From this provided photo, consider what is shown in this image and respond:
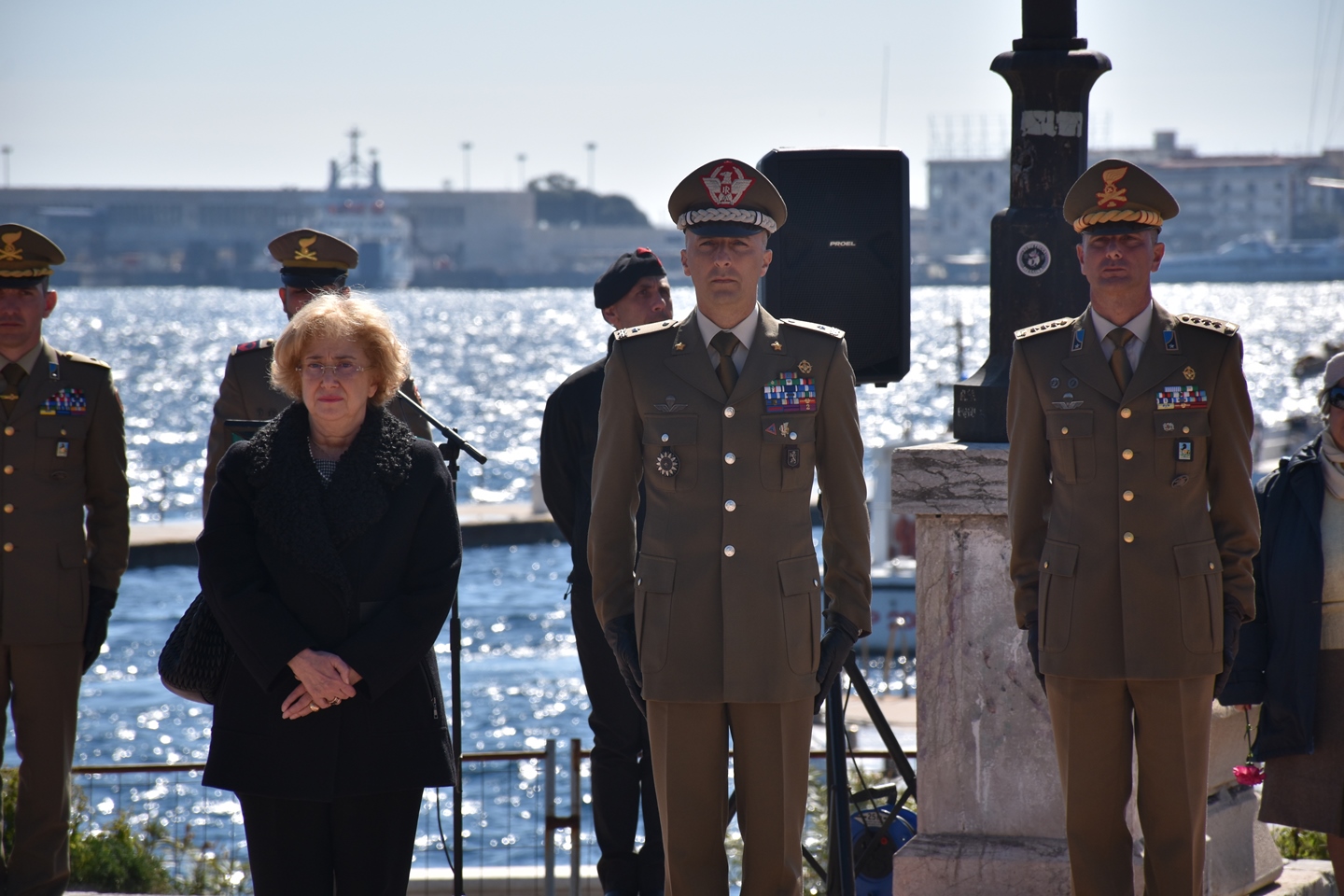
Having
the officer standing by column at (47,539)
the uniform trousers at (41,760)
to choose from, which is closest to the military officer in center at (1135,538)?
the officer standing by column at (47,539)

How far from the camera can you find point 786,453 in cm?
366

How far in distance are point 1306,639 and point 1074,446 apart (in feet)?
3.32

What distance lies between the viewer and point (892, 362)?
4.69 m

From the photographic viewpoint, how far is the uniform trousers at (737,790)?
3621 mm

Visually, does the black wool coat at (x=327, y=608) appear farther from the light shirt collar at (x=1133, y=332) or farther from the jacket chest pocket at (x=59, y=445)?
the light shirt collar at (x=1133, y=332)

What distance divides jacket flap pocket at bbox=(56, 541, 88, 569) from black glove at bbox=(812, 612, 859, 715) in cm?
261

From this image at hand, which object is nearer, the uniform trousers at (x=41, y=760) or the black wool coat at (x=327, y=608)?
the black wool coat at (x=327, y=608)

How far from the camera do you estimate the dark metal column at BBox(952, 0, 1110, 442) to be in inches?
183

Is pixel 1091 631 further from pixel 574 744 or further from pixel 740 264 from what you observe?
pixel 574 744

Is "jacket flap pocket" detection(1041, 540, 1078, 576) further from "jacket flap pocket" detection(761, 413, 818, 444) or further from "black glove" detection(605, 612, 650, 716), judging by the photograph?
"black glove" detection(605, 612, 650, 716)

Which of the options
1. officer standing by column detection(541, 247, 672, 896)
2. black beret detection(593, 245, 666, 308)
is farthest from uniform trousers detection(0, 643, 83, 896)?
black beret detection(593, 245, 666, 308)

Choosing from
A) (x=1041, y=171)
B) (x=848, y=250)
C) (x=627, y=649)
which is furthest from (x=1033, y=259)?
(x=627, y=649)

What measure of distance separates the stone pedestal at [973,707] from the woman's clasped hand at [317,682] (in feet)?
5.91

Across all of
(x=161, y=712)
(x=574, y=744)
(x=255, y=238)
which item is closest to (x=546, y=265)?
(x=255, y=238)
